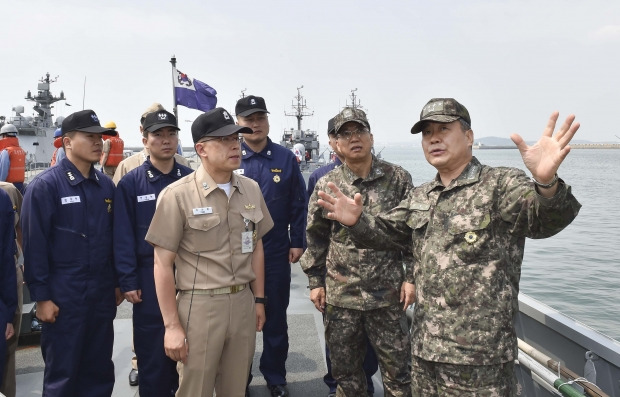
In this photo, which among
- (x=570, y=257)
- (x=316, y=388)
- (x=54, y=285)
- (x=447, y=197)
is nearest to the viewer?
(x=447, y=197)

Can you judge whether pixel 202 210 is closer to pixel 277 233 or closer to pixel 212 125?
pixel 212 125

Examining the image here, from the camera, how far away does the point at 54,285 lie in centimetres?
247

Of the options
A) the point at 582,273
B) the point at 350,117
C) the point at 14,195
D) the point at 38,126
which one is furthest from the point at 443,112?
the point at 38,126

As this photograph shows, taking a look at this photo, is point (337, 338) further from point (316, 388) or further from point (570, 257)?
point (570, 257)

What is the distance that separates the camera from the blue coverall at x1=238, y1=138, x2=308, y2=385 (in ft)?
10.3

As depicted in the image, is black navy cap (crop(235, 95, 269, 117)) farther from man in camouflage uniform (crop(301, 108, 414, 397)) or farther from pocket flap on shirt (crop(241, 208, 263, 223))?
pocket flap on shirt (crop(241, 208, 263, 223))

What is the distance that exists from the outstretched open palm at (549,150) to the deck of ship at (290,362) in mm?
2088

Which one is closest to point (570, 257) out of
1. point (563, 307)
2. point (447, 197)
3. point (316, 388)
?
point (563, 307)

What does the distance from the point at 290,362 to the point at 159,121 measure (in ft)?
6.33

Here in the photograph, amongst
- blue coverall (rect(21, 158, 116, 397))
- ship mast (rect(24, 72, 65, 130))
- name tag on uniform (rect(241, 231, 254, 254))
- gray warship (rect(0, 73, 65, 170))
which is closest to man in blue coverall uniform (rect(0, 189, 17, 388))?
blue coverall (rect(21, 158, 116, 397))

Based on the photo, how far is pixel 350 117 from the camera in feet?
8.34

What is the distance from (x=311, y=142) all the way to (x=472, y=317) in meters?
32.4

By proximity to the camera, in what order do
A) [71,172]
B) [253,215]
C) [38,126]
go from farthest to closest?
[38,126], [71,172], [253,215]

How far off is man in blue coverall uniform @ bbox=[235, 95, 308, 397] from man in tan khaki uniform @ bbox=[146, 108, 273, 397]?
0.82 meters
